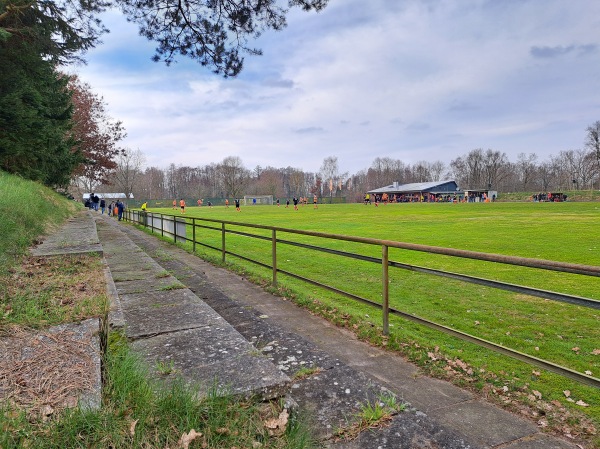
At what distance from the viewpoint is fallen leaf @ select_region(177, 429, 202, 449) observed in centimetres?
157

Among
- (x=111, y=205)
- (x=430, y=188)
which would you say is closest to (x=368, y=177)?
(x=430, y=188)

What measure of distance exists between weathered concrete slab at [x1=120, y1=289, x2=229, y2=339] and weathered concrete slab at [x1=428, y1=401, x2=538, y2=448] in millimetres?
1713

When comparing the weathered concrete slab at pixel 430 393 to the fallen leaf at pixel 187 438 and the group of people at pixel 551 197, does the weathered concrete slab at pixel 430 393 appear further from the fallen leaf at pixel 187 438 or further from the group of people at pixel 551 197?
the group of people at pixel 551 197

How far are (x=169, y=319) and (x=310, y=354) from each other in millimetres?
1175

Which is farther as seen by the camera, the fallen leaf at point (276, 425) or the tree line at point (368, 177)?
the tree line at point (368, 177)

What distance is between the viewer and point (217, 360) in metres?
2.27

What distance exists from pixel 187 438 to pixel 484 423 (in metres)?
1.99

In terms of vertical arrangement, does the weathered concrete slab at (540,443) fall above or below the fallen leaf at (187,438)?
below

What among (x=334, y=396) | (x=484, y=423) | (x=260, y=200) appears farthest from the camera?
(x=260, y=200)

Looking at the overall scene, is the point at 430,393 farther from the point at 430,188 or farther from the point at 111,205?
the point at 430,188

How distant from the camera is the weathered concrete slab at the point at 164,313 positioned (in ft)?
9.76

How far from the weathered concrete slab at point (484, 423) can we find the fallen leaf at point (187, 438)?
1.58 meters

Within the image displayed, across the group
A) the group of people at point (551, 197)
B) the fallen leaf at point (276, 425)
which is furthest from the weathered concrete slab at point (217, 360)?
the group of people at point (551, 197)

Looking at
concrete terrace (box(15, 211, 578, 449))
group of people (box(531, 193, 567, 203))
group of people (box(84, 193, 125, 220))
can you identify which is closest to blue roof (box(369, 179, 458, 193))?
group of people (box(531, 193, 567, 203))
